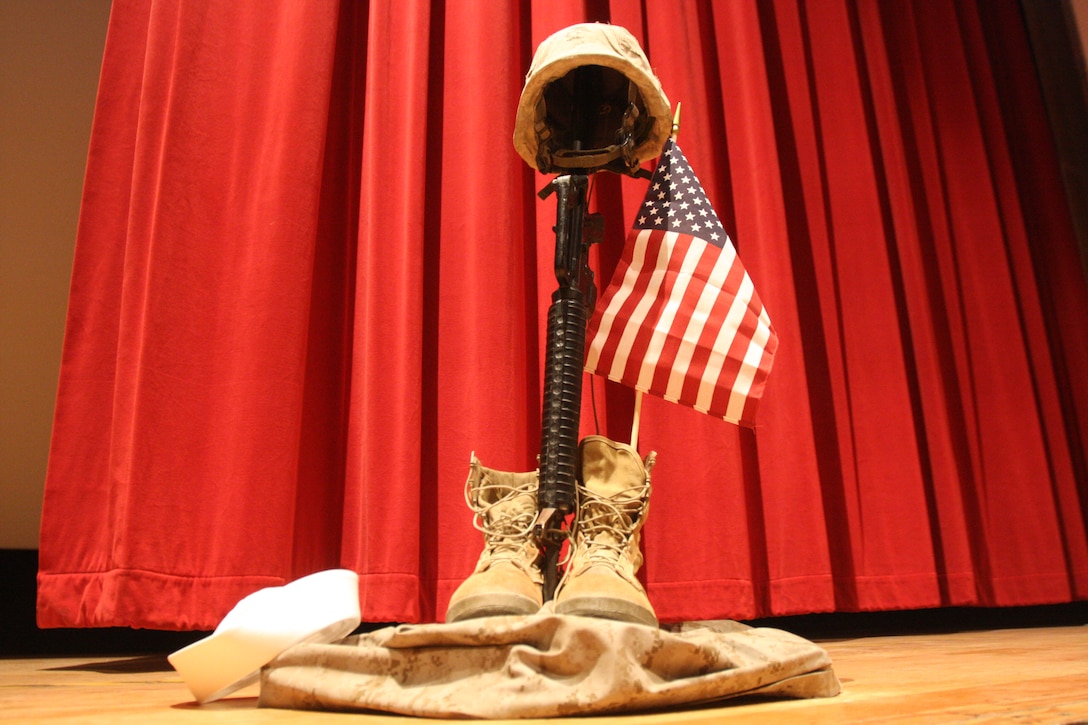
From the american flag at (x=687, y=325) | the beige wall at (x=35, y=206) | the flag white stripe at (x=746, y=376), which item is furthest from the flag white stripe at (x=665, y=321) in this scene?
the beige wall at (x=35, y=206)

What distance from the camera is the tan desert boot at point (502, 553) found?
2.02 feet

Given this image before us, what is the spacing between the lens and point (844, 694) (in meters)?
0.63

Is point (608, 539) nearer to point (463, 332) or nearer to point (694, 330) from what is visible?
point (694, 330)

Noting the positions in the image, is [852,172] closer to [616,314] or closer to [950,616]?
[616,314]

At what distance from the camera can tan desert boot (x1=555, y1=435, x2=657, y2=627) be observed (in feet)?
1.99

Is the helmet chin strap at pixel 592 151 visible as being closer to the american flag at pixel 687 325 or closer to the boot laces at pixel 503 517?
the american flag at pixel 687 325

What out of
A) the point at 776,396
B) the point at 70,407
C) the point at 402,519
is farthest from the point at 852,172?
the point at 70,407

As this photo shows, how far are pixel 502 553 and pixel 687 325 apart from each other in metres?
0.40

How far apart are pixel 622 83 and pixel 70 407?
3.12 feet

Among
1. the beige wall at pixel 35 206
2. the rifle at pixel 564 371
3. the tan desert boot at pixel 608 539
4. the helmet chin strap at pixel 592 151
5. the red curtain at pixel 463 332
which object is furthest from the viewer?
the beige wall at pixel 35 206

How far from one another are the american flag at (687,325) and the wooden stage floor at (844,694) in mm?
368

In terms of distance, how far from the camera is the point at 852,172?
155 centimetres

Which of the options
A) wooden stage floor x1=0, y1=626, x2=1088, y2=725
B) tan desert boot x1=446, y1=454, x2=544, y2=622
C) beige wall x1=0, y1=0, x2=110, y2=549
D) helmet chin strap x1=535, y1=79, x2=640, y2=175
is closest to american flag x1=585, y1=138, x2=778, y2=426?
helmet chin strap x1=535, y1=79, x2=640, y2=175

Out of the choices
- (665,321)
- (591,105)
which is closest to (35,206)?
(591,105)
